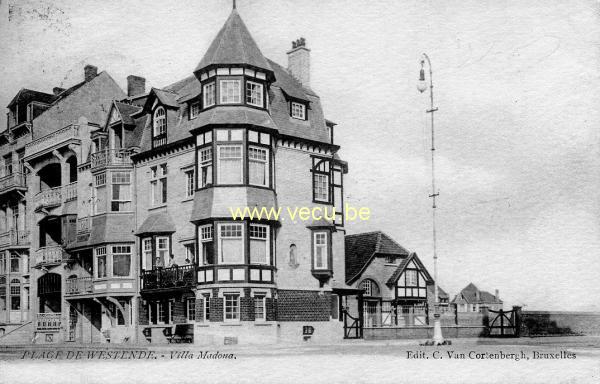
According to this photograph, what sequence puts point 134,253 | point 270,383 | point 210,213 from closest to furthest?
point 270,383
point 210,213
point 134,253

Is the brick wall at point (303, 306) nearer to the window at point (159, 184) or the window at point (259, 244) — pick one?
the window at point (259, 244)

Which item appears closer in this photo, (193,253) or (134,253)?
(193,253)

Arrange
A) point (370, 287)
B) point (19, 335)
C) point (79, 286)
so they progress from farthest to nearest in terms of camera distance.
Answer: point (370, 287) → point (19, 335) → point (79, 286)

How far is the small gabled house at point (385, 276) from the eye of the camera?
144 feet

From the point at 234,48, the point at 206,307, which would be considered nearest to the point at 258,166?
the point at 234,48

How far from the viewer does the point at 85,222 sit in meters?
38.0

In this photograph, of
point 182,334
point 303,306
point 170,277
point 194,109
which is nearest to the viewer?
point 182,334

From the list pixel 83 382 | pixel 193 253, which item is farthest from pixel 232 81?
pixel 83 382

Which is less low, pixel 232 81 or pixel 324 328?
pixel 232 81

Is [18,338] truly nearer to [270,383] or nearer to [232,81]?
[232,81]

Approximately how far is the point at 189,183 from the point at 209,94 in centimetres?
445

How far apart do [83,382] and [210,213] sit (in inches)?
551

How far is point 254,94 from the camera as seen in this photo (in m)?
31.6

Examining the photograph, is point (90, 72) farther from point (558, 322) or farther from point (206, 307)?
point (558, 322)
